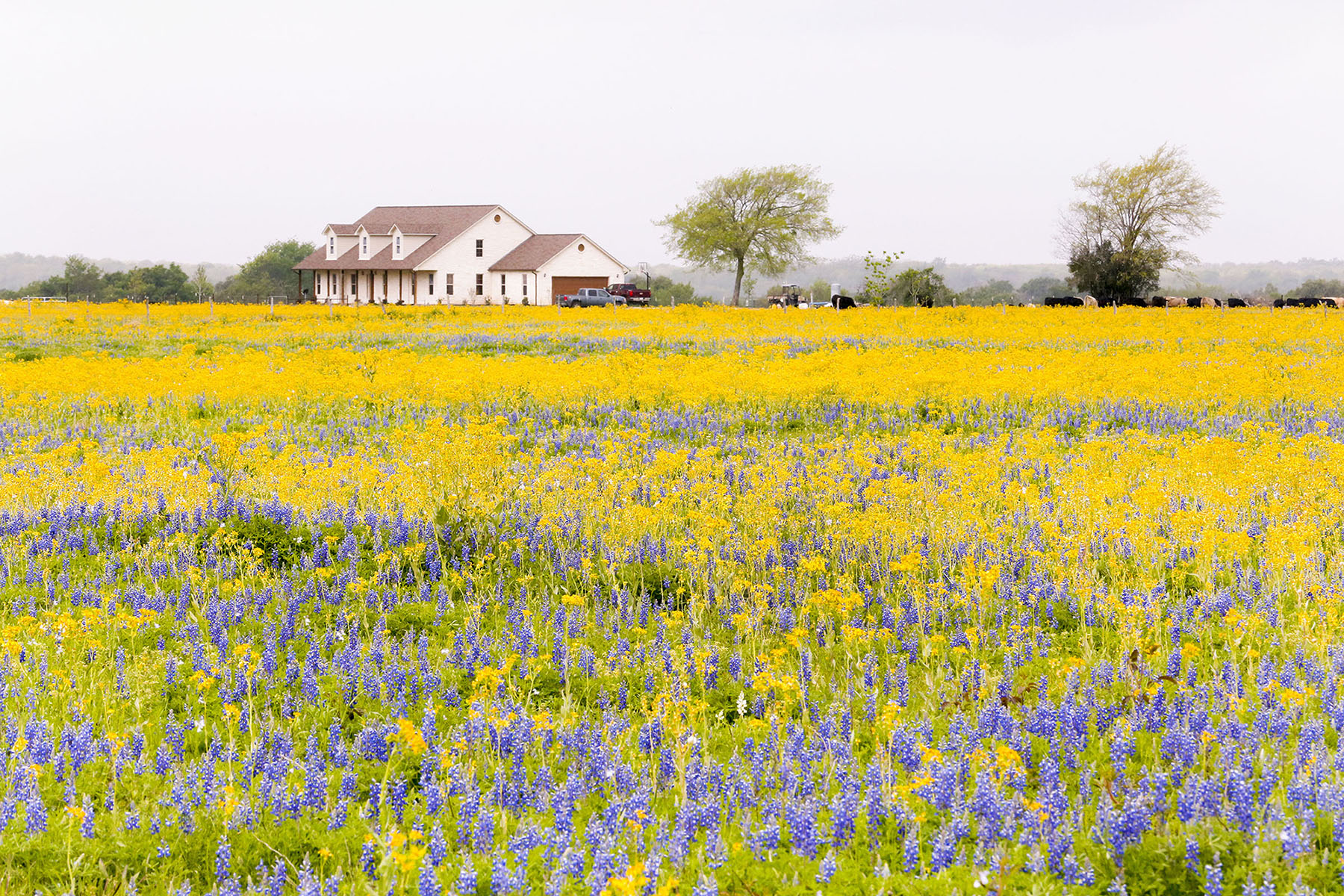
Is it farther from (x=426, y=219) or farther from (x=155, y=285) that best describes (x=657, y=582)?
(x=155, y=285)

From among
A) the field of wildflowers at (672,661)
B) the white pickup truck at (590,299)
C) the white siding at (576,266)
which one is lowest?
the field of wildflowers at (672,661)

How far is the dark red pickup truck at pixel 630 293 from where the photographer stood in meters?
67.6

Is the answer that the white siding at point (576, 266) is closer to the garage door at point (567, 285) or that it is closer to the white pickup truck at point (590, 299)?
the garage door at point (567, 285)

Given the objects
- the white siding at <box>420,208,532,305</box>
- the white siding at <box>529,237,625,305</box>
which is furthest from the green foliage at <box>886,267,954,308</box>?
the white siding at <box>420,208,532,305</box>

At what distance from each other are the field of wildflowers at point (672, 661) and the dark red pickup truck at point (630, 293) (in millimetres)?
55365

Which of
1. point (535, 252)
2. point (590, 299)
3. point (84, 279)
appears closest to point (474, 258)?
point (535, 252)

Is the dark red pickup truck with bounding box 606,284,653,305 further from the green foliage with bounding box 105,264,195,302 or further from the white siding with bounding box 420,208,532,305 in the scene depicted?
the green foliage with bounding box 105,264,195,302

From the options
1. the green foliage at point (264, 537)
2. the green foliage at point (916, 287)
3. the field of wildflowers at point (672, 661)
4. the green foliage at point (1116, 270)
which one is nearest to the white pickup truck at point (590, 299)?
the green foliage at point (916, 287)

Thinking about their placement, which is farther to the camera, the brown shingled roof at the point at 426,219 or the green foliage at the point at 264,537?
the brown shingled roof at the point at 426,219

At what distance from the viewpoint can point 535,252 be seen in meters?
79.1

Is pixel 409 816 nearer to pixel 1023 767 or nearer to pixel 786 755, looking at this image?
pixel 786 755

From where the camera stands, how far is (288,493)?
880 cm

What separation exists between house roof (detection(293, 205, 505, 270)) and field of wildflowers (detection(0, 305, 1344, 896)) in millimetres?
67831

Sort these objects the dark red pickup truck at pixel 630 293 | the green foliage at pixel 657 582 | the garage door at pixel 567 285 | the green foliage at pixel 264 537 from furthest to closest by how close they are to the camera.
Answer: the garage door at pixel 567 285
the dark red pickup truck at pixel 630 293
the green foliage at pixel 264 537
the green foliage at pixel 657 582
